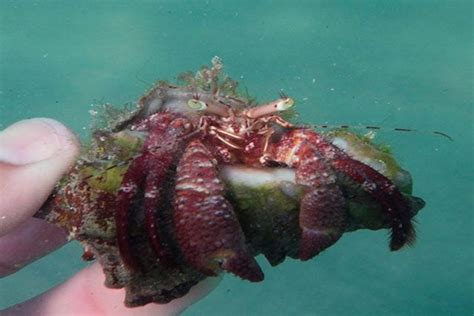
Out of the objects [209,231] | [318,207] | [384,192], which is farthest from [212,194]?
[384,192]

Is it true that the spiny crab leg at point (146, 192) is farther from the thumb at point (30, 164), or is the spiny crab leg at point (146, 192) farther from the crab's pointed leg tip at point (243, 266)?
the thumb at point (30, 164)

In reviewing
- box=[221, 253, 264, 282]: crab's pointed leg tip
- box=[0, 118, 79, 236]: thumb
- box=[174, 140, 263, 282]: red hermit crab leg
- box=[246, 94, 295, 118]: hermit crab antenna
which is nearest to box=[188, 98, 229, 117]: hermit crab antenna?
box=[246, 94, 295, 118]: hermit crab antenna

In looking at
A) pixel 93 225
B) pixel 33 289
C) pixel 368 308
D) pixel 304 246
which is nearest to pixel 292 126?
pixel 304 246

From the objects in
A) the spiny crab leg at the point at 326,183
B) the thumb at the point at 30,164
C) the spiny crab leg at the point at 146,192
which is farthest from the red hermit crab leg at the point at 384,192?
the thumb at the point at 30,164

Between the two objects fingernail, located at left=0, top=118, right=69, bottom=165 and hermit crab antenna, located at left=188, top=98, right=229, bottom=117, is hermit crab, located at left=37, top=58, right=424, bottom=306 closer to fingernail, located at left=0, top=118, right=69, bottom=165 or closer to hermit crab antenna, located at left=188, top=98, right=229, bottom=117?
hermit crab antenna, located at left=188, top=98, right=229, bottom=117

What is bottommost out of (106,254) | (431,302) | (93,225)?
(431,302)

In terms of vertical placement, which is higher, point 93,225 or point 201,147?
point 201,147

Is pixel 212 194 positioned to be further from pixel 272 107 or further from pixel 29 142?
pixel 29 142

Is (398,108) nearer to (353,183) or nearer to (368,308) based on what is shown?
(368,308)
